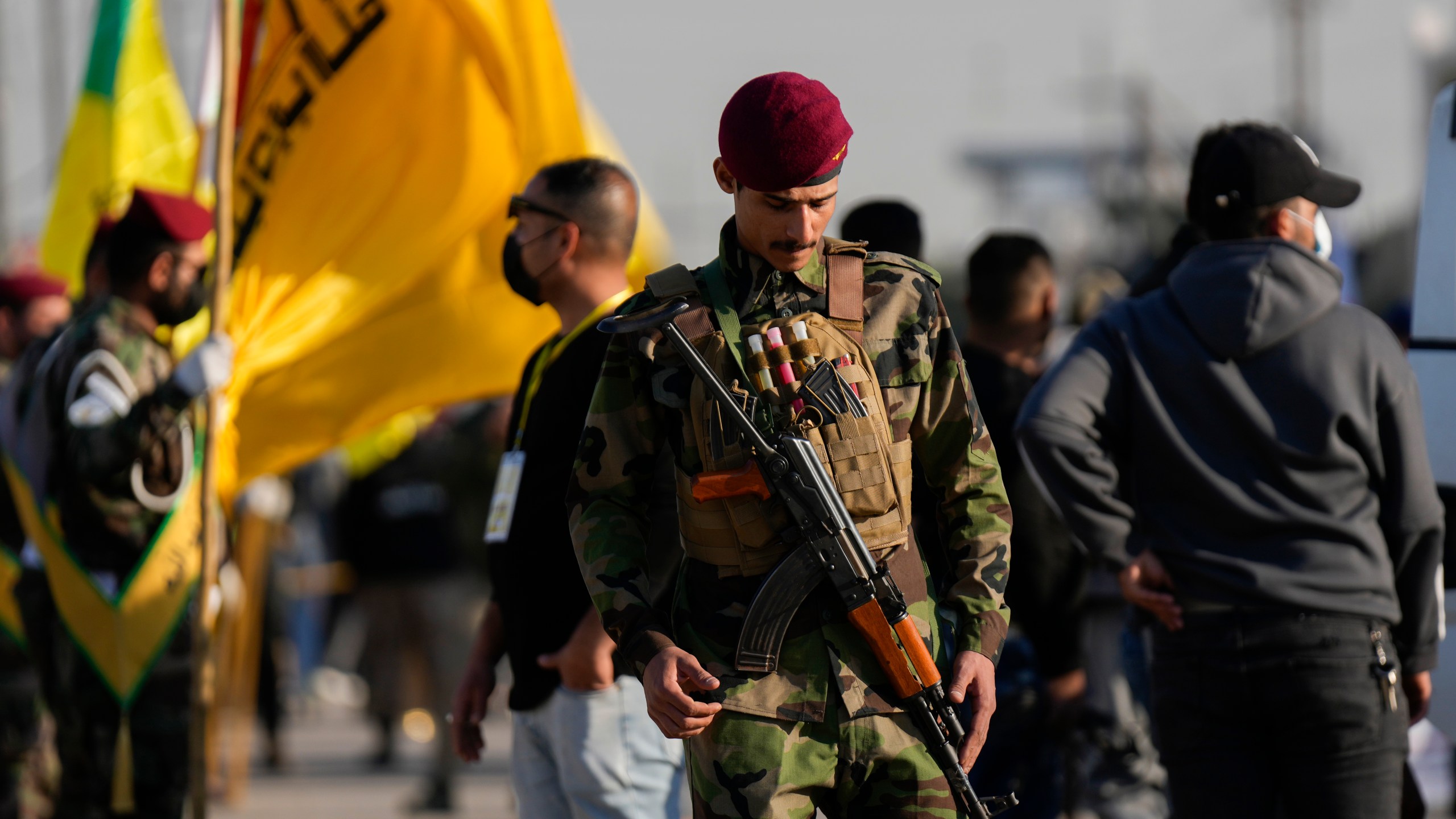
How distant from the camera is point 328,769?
35.1 ft

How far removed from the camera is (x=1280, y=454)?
3.75 metres

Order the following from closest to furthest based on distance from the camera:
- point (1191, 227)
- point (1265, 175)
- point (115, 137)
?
point (1265, 175) < point (1191, 227) < point (115, 137)

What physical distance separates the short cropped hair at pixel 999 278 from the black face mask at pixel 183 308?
90.1 inches

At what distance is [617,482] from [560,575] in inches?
38.2

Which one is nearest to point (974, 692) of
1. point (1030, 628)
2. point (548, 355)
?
point (548, 355)

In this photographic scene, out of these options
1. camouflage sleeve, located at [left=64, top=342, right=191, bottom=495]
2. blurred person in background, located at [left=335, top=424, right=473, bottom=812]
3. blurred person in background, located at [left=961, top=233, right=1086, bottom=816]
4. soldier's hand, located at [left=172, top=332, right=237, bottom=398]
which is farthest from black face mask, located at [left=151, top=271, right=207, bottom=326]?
blurred person in background, located at [left=335, top=424, right=473, bottom=812]

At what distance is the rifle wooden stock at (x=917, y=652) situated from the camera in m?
2.86

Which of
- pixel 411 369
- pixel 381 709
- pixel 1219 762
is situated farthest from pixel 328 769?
pixel 1219 762

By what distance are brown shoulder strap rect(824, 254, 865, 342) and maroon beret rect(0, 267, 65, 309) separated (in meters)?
5.37

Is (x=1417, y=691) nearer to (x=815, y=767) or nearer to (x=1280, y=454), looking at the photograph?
(x=1280, y=454)

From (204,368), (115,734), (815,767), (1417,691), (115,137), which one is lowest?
(115,734)

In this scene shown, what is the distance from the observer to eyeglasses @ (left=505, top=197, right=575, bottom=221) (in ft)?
13.7

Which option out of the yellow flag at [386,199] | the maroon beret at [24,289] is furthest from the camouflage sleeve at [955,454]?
the maroon beret at [24,289]

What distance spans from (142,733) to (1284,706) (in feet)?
10.1
